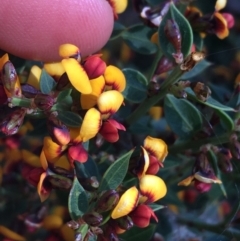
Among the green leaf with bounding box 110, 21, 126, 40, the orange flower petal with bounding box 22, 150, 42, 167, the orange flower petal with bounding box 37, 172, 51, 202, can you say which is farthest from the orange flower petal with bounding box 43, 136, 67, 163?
the green leaf with bounding box 110, 21, 126, 40

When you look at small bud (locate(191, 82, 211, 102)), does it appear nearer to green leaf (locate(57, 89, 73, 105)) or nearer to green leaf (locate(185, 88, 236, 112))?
green leaf (locate(185, 88, 236, 112))

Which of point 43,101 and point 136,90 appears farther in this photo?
point 136,90

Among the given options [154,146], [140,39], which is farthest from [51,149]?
[140,39]

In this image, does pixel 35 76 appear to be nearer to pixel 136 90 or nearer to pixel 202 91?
pixel 136 90

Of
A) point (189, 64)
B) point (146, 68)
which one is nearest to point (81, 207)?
point (189, 64)

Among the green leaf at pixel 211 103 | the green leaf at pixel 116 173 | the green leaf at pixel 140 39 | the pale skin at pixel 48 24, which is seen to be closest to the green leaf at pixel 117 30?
the green leaf at pixel 140 39

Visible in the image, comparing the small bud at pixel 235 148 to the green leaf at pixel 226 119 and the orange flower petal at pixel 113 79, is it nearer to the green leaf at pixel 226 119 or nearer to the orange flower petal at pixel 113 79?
the green leaf at pixel 226 119
